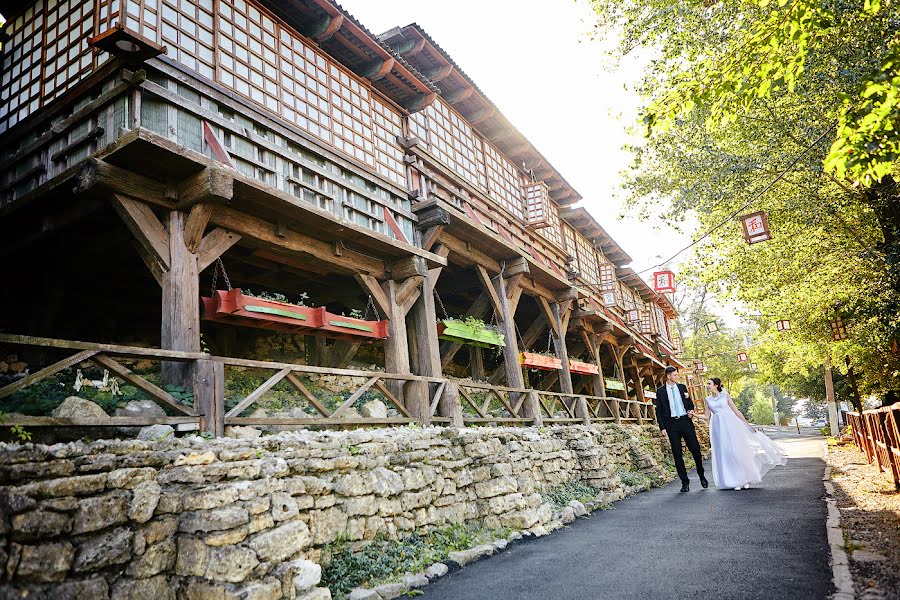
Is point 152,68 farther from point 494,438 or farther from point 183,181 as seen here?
point 494,438

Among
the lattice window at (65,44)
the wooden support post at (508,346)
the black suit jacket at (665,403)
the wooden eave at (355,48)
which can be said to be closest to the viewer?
the lattice window at (65,44)

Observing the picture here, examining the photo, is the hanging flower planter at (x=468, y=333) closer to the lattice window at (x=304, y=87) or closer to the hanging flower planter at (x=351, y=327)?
the hanging flower planter at (x=351, y=327)

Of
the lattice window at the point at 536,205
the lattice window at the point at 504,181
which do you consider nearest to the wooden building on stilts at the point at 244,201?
the lattice window at the point at 504,181

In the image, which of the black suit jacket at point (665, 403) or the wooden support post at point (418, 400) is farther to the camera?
the black suit jacket at point (665, 403)

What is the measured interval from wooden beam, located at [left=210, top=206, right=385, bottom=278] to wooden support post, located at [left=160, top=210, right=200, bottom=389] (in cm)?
70

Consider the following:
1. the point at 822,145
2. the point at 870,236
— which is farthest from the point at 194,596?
the point at 870,236

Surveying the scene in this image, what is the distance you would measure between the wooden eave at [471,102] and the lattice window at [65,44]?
16.6ft

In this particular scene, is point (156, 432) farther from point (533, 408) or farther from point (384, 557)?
point (533, 408)

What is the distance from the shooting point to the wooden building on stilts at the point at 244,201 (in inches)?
241

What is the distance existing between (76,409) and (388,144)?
6.93 metres

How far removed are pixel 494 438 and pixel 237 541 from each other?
183 inches

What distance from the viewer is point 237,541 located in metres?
4.13

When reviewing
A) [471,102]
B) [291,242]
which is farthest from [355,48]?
[471,102]

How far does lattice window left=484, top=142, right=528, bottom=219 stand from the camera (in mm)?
13914
